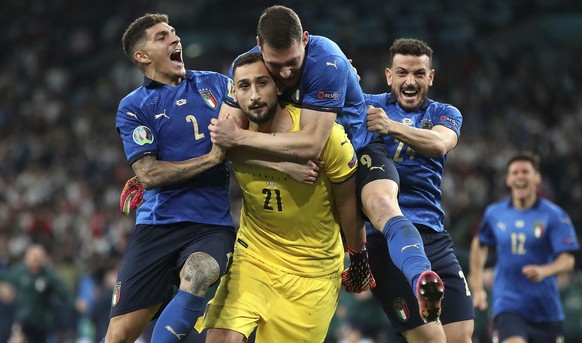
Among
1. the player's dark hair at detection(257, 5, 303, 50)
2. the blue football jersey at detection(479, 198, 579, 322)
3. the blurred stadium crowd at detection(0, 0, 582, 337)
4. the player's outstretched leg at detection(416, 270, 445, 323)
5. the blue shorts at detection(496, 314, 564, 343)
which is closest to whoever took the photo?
the player's outstretched leg at detection(416, 270, 445, 323)

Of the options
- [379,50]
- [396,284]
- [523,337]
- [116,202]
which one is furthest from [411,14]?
[396,284]

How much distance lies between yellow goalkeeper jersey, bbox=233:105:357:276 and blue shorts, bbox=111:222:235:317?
26 centimetres

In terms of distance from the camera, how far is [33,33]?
2423 cm

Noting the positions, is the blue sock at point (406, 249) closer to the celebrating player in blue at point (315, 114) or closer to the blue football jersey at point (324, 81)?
the celebrating player in blue at point (315, 114)

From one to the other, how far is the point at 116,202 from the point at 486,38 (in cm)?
902

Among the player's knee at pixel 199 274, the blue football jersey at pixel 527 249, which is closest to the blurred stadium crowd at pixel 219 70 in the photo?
the blue football jersey at pixel 527 249

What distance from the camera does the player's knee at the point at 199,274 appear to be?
6090 mm

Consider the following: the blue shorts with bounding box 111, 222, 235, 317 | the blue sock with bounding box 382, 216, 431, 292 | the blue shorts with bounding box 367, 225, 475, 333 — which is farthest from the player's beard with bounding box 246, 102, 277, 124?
the blue shorts with bounding box 367, 225, 475, 333

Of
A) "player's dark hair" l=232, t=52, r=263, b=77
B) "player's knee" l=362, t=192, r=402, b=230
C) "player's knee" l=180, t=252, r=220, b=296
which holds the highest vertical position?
"player's dark hair" l=232, t=52, r=263, b=77

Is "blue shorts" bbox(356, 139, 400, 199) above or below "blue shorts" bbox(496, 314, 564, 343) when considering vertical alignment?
above

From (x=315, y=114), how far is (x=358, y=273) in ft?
3.93

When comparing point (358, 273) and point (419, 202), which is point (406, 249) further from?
point (419, 202)

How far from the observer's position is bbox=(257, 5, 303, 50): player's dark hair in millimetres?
5965

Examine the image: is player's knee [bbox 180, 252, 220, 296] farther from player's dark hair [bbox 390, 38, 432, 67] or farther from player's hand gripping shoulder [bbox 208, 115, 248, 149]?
player's dark hair [bbox 390, 38, 432, 67]
